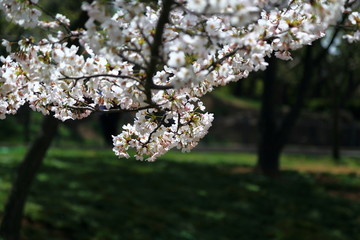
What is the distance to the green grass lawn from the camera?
11.8 meters

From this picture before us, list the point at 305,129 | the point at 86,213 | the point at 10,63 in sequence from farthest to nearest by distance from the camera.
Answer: the point at 305,129 < the point at 86,213 < the point at 10,63

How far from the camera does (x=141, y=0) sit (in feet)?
9.29

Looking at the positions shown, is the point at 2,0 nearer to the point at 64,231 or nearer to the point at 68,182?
the point at 64,231

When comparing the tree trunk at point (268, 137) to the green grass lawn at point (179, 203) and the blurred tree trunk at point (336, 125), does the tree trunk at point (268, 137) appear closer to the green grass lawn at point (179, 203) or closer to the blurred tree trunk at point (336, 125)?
the green grass lawn at point (179, 203)

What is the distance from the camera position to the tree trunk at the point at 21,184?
9367 mm

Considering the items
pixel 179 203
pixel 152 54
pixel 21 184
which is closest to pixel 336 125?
pixel 179 203

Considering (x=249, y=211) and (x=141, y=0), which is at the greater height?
(x=141, y=0)

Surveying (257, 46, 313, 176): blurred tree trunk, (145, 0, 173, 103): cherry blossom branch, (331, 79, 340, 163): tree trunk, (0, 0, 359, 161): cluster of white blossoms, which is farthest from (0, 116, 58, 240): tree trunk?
(331, 79, 340, 163): tree trunk

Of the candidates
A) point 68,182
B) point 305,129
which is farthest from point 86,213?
point 305,129

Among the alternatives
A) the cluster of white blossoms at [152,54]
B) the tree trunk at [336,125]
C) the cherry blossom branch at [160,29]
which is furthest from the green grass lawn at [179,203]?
the cherry blossom branch at [160,29]

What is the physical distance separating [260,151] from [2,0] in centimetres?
1647

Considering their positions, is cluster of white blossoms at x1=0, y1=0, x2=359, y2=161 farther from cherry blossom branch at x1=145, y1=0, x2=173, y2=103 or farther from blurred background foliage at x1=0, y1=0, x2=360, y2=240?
blurred background foliage at x1=0, y1=0, x2=360, y2=240

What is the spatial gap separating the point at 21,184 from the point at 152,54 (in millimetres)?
7129

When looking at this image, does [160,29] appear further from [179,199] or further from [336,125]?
[336,125]
